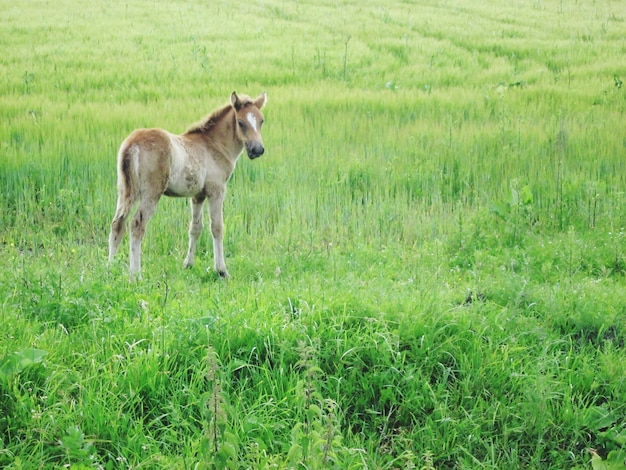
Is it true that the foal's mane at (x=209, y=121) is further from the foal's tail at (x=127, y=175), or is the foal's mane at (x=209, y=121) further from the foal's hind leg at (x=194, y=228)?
the foal's tail at (x=127, y=175)

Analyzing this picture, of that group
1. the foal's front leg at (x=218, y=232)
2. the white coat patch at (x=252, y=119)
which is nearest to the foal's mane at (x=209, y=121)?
the white coat patch at (x=252, y=119)

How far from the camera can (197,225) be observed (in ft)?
24.8

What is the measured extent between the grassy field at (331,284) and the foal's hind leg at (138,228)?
36 centimetres

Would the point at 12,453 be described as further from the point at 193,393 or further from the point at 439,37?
the point at 439,37

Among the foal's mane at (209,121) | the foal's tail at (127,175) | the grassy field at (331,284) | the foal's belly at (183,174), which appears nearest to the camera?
the grassy field at (331,284)

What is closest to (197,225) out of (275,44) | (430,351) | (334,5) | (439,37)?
(430,351)

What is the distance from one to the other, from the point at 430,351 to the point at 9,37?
68.9 ft

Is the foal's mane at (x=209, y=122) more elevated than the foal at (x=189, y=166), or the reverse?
the foal's mane at (x=209, y=122)

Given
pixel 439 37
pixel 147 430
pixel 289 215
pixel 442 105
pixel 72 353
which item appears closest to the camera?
pixel 147 430

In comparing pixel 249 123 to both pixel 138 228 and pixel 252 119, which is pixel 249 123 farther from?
pixel 138 228

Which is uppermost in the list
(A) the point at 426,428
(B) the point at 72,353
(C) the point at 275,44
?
(C) the point at 275,44

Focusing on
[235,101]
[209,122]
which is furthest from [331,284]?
[209,122]

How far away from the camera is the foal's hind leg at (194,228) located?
744cm

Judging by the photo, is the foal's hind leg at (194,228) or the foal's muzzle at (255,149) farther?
the foal's hind leg at (194,228)
